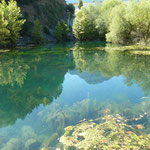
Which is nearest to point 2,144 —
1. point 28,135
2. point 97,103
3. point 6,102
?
point 28,135

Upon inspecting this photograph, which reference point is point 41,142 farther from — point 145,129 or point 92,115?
point 145,129

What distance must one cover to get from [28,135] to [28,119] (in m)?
0.79

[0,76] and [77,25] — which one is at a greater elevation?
[77,25]

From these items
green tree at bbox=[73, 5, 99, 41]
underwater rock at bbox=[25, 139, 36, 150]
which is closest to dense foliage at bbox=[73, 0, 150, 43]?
green tree at bbox=[73, 5, 99, 41]

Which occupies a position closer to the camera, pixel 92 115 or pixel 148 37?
pixel 92 115

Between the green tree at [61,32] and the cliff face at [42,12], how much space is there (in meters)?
5.34

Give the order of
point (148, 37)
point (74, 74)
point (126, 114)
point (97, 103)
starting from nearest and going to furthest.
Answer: point (126, 114)
point (97, 103)
point (74, 74)
point (148, 37)

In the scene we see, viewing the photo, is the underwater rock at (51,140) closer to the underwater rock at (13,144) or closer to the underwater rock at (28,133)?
the underwater rock at (28,133)

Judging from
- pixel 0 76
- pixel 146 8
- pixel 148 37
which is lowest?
pixel 0 76

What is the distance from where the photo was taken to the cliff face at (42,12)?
42.1 metres

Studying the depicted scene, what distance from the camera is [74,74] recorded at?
885cm

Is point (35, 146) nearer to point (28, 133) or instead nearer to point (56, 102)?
point (28, 133)

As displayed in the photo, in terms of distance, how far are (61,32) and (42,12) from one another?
15.7 meters

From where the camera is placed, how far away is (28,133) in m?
3.47
